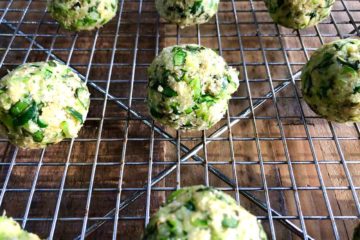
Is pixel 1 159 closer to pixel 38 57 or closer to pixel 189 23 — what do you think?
pixel 38 57

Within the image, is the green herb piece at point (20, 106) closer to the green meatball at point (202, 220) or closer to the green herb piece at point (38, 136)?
the green herb piece at point (38, 136)

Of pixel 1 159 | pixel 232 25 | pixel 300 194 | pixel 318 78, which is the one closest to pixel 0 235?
pixel 1 159

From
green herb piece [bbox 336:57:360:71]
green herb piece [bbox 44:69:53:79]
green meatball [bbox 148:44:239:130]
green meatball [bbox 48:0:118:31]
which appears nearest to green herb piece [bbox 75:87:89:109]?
green herb piece [bbox 44:69:53:79]

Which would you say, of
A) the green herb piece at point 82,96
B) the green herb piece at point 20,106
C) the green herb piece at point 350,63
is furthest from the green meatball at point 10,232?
the green herb piece at point 350,63

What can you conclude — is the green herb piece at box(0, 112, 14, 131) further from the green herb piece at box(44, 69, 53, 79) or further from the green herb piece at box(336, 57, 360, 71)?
the green herb piece at box(336, 57, 360, 71)

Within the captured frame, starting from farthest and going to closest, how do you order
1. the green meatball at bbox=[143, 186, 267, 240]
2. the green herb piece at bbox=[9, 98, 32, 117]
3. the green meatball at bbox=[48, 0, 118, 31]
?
the green meatball at bbox=[48, 0, 118, 31] < the green herb piece at bbox=[9, 98, 32, 117] < the green meatball at bbox=[143, 186, 267, 240]

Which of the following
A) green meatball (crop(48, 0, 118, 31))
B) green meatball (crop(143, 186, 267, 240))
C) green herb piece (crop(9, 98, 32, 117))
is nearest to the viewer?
green meatball (crop(143, 186, 267, 240))
